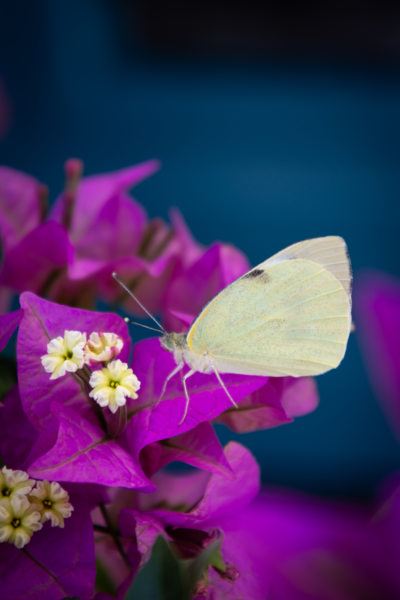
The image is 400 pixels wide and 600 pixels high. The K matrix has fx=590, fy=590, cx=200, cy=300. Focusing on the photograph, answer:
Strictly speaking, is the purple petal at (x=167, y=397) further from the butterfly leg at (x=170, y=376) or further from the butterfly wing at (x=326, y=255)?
the butterfly wing at (x=326, y=255)

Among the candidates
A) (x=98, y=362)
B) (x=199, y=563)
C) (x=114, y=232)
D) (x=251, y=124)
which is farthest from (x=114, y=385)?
(x=251, y=124)

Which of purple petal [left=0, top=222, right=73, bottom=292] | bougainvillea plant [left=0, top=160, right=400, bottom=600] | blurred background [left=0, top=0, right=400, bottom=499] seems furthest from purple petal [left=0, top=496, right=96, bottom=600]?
blurred background [left=0, top=0, right=400, bottom=499]

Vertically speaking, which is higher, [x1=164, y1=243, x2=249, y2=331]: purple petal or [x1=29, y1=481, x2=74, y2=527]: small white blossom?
[x1=164, y1=243, x2=249, y2=331]: purple petal

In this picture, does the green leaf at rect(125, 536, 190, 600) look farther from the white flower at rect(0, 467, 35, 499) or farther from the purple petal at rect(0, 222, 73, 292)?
the purple petal at rect(0, 222, 73, 292)

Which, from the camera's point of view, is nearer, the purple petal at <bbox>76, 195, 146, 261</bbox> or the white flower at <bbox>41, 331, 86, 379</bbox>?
the white flower at <bbox>41, 331, 86, 379</bbox>

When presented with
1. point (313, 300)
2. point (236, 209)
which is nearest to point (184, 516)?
point (313, 300)

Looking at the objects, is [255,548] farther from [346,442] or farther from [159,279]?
[346,442]

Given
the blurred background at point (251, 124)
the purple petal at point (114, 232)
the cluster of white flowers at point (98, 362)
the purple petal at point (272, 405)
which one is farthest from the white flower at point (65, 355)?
the blurred background at point (251, 124)
